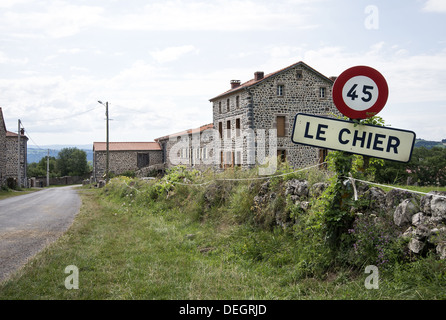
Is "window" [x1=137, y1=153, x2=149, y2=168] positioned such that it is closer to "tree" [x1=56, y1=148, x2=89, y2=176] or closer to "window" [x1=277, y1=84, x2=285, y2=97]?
"window" [x1=277, y1=84, x2=285, y2=97]

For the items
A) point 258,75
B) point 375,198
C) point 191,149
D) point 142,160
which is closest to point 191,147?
point 191,149

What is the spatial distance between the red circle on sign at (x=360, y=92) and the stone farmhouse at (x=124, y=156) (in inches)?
1725

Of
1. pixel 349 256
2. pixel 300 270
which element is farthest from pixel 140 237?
pixel 349 256

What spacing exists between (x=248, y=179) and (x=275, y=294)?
14.2 feet

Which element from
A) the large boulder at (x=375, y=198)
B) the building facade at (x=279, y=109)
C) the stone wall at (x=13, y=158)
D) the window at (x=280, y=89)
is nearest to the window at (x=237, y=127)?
the building facade at (x=279, y=109)

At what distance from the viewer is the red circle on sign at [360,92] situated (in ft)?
15.1

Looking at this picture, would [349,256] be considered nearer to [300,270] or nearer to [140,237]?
[300,270]

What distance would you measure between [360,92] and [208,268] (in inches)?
142

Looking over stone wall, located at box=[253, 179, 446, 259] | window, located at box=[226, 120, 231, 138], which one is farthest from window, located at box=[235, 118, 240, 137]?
stone wall, located at box=[253, 179, 446, 259]

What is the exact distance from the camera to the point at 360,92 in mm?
4688

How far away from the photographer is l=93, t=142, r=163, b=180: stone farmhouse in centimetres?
4709

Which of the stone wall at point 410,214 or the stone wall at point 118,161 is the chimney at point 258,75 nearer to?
the stone wall at point 410,214

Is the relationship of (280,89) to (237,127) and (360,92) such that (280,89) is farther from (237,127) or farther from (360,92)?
(360,92)

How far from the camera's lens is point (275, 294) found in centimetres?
477
